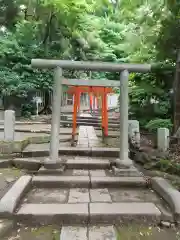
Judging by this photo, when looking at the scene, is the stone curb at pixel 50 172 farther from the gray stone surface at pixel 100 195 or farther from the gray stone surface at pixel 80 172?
the gray stone surface at pixel 100 195

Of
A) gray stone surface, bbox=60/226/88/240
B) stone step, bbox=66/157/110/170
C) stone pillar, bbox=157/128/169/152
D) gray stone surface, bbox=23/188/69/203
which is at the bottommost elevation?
gray stone surface, bbox=60/226/88/240

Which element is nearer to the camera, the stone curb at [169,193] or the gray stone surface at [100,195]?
the stone curb at [169,193]

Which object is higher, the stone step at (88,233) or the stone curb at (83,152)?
the stone curb at (83,152)

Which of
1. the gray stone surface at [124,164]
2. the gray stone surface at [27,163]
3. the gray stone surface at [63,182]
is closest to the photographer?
the gray stone surface at [63,182]

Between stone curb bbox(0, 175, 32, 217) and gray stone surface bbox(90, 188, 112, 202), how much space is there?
1.10 meters

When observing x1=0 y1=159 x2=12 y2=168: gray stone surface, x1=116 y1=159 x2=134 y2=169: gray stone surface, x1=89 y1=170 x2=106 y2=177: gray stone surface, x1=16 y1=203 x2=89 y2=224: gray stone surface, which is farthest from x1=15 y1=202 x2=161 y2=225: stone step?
x1=0 y1=159 x2=12 y2=168: gray stone surface

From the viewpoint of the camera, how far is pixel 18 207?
3150 mm

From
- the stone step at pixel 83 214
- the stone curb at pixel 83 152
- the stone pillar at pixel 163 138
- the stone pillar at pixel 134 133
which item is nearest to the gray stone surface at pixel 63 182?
the stone step at pixel 83 214

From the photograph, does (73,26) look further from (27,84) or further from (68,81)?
(68,81)

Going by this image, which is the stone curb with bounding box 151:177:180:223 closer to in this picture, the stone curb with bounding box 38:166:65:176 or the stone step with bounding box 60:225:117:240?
the stone step with bounding box 60:225:117:240

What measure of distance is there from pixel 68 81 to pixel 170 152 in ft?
11.0

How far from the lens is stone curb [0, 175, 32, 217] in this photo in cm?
292

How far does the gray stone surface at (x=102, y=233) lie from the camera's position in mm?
2627

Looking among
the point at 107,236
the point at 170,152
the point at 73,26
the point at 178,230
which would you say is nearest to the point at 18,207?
the point at 107,236
